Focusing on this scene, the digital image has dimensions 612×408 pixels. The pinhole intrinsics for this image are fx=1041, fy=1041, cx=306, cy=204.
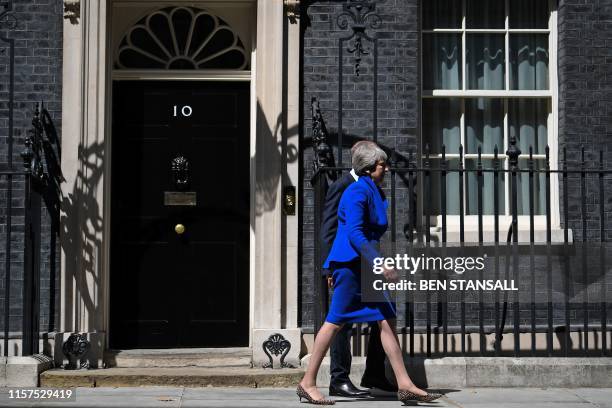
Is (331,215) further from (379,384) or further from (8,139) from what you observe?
(8,139)

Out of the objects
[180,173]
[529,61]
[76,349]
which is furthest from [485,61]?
[76,349]

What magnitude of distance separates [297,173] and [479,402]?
265 cm

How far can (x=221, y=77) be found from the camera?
951 cm

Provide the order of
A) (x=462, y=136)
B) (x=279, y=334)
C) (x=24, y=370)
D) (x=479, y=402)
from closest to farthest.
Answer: (x=479, y=402) < (x=24, y=370) < (x=279, y=334) < (x=462, y=136)

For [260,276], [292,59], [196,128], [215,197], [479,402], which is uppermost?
[292,59]

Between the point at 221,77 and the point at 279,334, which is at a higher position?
the point at 221,77

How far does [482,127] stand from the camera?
383 inches

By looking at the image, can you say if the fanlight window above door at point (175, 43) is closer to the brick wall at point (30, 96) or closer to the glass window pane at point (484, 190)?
the brick wall at point (30, 96)

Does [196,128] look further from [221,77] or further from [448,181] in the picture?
[448,181]

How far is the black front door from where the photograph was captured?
9391 millimetres

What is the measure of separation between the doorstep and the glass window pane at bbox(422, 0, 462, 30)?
3.49 m

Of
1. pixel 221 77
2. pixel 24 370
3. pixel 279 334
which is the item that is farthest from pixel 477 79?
Result: pixel 24 370

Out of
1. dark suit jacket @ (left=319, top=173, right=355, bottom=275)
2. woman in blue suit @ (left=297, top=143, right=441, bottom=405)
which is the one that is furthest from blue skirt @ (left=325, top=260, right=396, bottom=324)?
dark suit jacket @ (left=319, top=173, right=355, bottom=275)

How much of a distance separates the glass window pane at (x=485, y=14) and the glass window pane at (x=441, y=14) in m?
0.10
